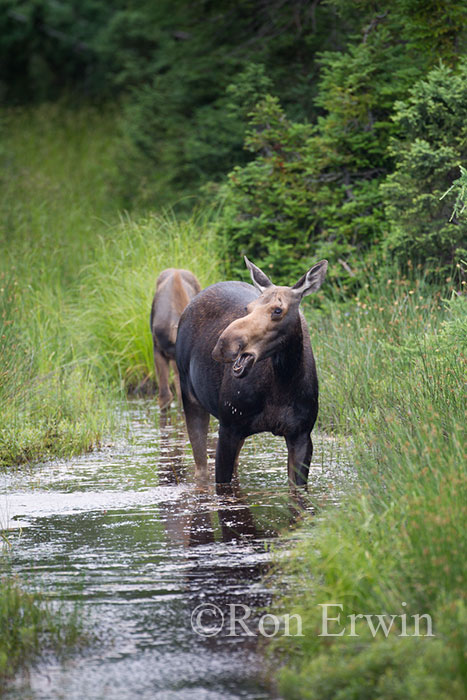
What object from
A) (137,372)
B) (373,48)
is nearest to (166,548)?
(137,372)

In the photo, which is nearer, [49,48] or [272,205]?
[272,205]

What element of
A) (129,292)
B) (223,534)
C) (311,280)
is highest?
(311,280)

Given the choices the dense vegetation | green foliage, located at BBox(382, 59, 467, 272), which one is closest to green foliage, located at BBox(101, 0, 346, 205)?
the dense vegetation

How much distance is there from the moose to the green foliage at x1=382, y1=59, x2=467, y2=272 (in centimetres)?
246

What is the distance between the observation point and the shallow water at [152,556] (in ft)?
16.1

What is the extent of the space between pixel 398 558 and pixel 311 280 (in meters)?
2.79

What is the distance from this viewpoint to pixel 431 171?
1259 cm

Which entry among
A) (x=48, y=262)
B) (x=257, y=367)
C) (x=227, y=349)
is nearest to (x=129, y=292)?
(x=48, y=262)

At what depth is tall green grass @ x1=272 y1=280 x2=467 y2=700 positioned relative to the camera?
456 cm

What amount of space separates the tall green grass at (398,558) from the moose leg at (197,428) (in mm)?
1352

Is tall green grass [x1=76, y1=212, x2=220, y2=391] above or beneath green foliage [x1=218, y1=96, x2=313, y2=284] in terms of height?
beneath

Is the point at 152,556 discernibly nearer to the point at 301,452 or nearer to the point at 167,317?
the point at 301,452

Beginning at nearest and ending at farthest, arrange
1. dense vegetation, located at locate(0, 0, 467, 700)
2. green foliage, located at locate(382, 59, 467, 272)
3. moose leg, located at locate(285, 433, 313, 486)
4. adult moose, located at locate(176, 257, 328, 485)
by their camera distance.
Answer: dense vegetation, located at locate(0, 0, 467, 700) → adult moose, located at locate(176, 257, 328, 485) → moose leg, located at locate(285, 433, 313, 486) → green foliage, located at locate(382, 59, 467, 272)

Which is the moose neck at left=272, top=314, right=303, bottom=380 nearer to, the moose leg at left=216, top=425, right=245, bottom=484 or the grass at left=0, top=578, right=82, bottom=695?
the moose leg at left=216, top=425, right=245, bottom=484
